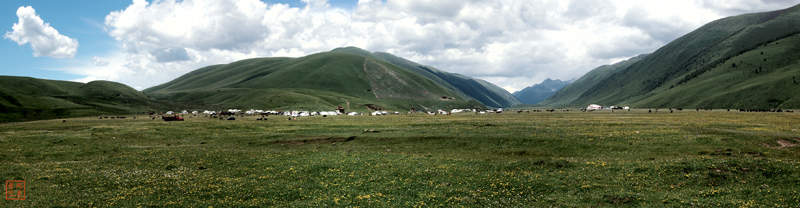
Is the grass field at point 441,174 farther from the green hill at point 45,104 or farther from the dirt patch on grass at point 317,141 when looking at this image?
the green hill at point 45,104

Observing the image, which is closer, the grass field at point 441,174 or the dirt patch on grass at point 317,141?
the grass field at point 441,174

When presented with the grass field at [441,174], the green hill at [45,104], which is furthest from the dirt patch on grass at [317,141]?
the green hill at [45,104]

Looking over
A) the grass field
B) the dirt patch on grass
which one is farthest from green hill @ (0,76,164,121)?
the dirt patch on grass

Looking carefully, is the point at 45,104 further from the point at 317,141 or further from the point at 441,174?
the point at 441,174

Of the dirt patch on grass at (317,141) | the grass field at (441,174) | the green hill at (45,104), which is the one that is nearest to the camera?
the grass field at (441,174)

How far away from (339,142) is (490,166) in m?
25.1

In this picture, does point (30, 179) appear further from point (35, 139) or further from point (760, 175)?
point (760, 175)

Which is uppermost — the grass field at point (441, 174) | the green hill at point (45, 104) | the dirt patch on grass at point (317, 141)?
the green hill at point (45, 104)

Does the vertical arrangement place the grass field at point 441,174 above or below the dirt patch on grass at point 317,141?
below

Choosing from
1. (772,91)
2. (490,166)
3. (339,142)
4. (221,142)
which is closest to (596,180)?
(490,166)

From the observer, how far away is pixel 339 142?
161 feet

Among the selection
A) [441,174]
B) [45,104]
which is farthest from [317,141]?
[45,104]

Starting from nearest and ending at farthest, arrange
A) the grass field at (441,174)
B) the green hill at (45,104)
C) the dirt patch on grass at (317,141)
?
the grass field at (441,174)
the dirt patch on grass at (317,141)
the green hill at (45,104)

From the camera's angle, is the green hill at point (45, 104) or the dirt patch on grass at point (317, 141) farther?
the green hill at point (45, 104)
